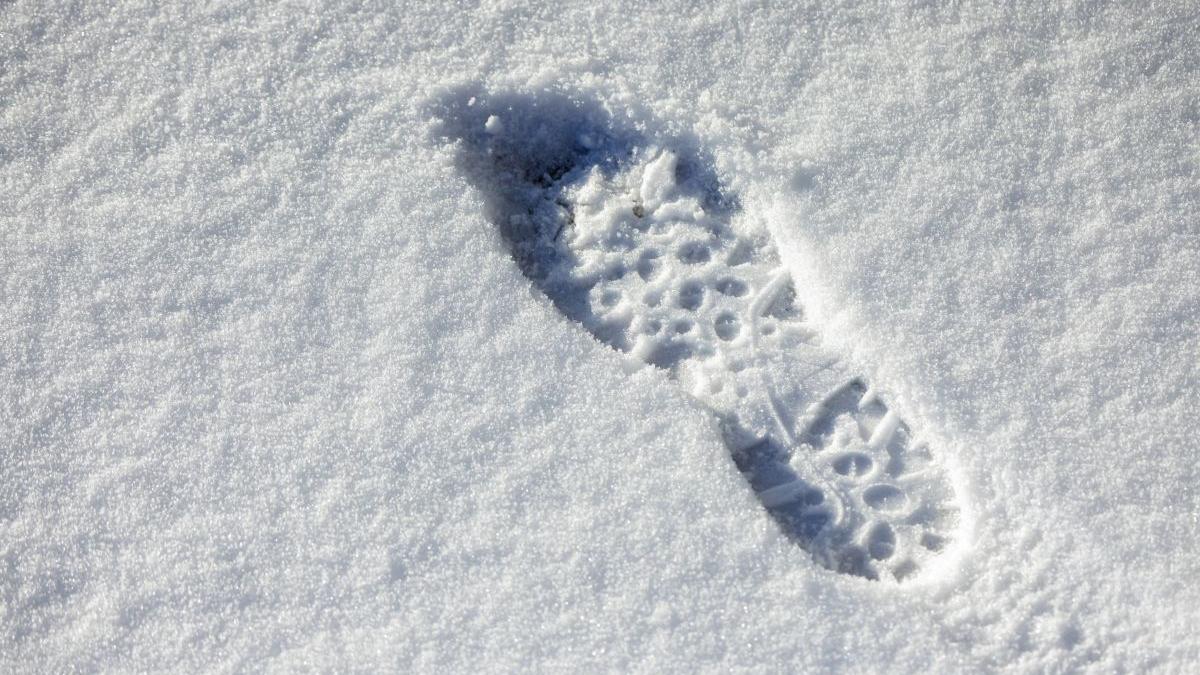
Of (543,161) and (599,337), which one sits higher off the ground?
(543,161)

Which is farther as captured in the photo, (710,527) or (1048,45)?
(1048,45)

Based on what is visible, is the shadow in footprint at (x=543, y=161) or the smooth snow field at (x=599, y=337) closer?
the smooth snow field at (x=599, y=337)

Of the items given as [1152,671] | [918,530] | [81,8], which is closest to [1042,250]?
[918,530]

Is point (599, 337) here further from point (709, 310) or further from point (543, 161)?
point (543, 161)

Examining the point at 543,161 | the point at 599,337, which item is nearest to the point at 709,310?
the point at 599,337

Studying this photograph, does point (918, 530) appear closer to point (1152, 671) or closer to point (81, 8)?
point (1152, 671)
